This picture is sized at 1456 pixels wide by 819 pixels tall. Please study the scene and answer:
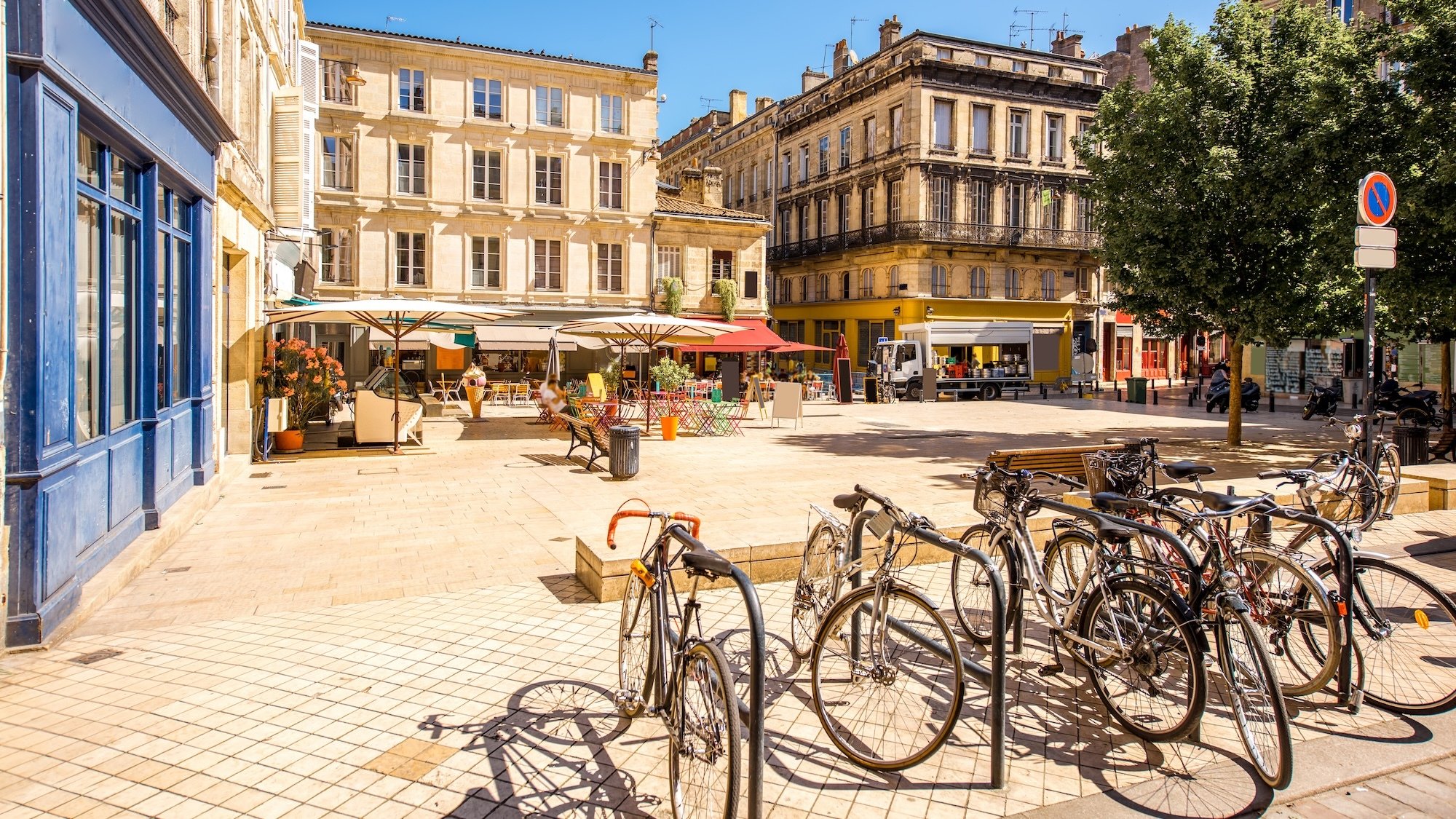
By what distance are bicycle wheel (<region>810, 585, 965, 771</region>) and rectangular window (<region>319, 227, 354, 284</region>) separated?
28808mm

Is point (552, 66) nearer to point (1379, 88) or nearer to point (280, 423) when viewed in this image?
point (280, 423)

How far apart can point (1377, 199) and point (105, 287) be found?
957 centimetres

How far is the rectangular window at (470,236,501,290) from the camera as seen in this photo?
31.2 m

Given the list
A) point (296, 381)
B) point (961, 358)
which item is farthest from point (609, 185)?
point (296, 381)

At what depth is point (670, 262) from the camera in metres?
34.6

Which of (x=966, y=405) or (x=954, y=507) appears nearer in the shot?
(x=954, y=507)

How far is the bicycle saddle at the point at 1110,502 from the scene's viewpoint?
430 cm

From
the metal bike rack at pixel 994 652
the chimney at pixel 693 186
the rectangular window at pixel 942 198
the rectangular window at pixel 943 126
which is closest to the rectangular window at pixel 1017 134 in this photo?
the rectangular window at pixel 943 126

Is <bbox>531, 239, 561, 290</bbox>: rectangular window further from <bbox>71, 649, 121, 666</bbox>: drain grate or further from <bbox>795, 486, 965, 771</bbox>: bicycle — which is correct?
<bbox>795, 486, 965, 771</bbox>: bicycle

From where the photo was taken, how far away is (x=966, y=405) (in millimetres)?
28000

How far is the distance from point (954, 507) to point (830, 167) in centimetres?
3838

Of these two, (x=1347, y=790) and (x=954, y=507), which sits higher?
(x=954, y=507)

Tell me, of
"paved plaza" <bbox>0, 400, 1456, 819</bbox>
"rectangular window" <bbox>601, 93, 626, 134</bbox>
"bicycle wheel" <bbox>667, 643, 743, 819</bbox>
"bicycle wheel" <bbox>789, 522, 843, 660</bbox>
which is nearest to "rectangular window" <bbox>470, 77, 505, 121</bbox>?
"rectangular window" <bbox>601, 93, 626, 134</bbox>

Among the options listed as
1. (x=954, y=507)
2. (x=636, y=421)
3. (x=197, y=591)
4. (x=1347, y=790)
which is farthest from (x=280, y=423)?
(x=1347, y=790)
